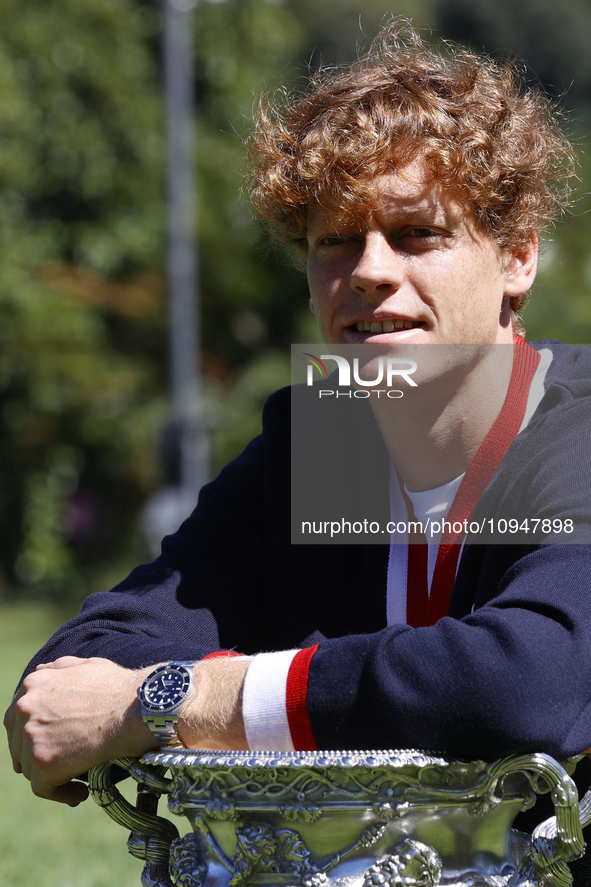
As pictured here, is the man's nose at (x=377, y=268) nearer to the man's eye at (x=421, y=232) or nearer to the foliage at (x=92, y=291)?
the man's eye at (x=421, y=232)

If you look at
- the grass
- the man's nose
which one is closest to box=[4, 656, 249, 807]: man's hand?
the man's nose

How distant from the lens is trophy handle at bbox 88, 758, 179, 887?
1.66m

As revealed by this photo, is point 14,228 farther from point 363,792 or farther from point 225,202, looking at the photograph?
point 363,792

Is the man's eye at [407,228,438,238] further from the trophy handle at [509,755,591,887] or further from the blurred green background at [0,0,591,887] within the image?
the blurred green background at [0,0,591,887]

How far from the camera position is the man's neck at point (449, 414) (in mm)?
2016

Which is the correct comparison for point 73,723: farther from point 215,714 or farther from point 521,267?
point 521,267

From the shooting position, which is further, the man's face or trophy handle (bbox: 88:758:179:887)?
the man's face

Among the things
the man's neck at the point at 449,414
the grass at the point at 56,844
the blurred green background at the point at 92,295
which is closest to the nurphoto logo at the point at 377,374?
the man's neck at the point at 449,414

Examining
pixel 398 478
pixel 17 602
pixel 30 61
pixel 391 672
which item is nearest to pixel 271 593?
pixel 398 478

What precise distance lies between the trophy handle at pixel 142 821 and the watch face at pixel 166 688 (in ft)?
0.41

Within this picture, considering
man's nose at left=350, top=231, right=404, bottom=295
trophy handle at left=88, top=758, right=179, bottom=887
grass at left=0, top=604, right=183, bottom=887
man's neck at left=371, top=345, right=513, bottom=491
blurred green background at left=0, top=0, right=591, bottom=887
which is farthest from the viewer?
blurred green background at left=0, top=0, right=591, bottom=887

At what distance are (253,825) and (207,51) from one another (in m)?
17.5

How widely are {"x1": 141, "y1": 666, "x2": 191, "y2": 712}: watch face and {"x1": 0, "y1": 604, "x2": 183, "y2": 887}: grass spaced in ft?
6.57

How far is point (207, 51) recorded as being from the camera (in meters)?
17.4
